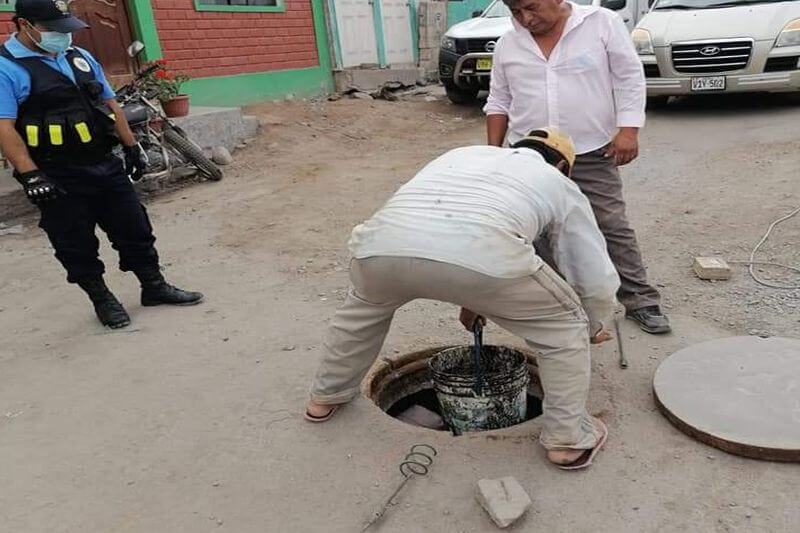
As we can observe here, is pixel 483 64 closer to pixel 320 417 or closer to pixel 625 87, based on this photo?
pixel 625 87

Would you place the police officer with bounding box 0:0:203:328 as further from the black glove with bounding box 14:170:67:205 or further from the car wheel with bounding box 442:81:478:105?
the car wheel with bounding box 442:81:478:105

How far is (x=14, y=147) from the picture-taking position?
3.33m

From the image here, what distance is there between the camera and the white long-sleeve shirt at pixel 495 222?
6.79 ft

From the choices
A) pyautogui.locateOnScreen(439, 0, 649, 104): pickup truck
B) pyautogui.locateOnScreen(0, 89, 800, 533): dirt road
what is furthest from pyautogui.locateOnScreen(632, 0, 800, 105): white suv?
pyautogui.locateOnScreen(0, 89, 800, 533): dirt road

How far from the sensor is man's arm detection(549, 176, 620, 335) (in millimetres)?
2293

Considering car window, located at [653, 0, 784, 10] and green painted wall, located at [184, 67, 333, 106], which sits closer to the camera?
car window, located at [653, 0, 784, 10]

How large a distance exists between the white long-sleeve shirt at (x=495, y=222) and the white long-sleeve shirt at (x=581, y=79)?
76cm

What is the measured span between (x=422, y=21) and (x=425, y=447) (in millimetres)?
12224

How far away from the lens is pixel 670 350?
10.6 ft

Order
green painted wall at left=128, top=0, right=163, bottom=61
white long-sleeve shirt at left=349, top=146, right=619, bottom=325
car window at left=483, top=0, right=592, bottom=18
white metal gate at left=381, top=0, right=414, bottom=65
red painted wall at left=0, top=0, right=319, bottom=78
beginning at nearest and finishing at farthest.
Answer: white long-sleeve shirt at left=349, top=146, right=619, bottom=325 → green painted wall at left=128, top=0, right=163, bottom=61 → red painted wall at left=0, top=0, right=319, bottom=78 → car window at left=483, top=0, right=592, bottom=18 → white metal gate at left=381, top=0, right=414, bottom=65

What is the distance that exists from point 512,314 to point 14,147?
2608mm

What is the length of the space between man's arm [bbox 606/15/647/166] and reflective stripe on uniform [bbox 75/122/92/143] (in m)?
2.59

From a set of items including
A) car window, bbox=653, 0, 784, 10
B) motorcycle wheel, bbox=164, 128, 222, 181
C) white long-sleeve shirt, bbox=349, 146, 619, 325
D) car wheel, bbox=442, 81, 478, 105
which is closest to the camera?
white long-sleeve shirt, bbox=349, 146, 619, 325

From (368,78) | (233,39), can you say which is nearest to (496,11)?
(368,78)
